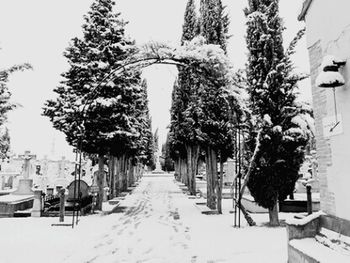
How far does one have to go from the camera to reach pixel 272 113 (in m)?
10.6

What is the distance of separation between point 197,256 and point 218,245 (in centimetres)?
116

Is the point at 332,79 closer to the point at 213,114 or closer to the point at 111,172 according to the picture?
the point at 213,114

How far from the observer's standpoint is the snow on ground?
6.66 metres

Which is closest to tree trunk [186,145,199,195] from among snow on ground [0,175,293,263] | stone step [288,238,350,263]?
snow on ground [0,175,293,263]

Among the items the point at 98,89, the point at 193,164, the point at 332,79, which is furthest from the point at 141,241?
the point at 193,164

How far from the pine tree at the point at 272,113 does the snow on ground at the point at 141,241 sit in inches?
62.5

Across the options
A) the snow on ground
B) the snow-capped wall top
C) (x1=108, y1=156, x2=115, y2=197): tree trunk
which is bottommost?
the snow on ground

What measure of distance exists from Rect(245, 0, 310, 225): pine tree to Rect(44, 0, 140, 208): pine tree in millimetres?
6074

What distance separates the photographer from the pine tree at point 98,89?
1445 cm

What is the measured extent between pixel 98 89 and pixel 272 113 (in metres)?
8.13

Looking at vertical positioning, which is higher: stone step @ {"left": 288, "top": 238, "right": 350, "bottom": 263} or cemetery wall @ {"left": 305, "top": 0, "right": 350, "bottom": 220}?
cemetery wall @ {"left": 305, "top": 0, "right": 350, "bottom": 220}

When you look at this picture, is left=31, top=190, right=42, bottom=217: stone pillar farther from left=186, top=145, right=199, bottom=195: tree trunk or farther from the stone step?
left=186, top=145, right=199, bottom=195: tree trunk

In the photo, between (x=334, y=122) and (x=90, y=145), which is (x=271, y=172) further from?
(x=90, y=145)

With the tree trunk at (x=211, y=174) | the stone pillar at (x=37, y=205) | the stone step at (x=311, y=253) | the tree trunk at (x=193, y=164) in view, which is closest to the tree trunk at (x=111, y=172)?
the tree trunk at (x=193, y=164)
